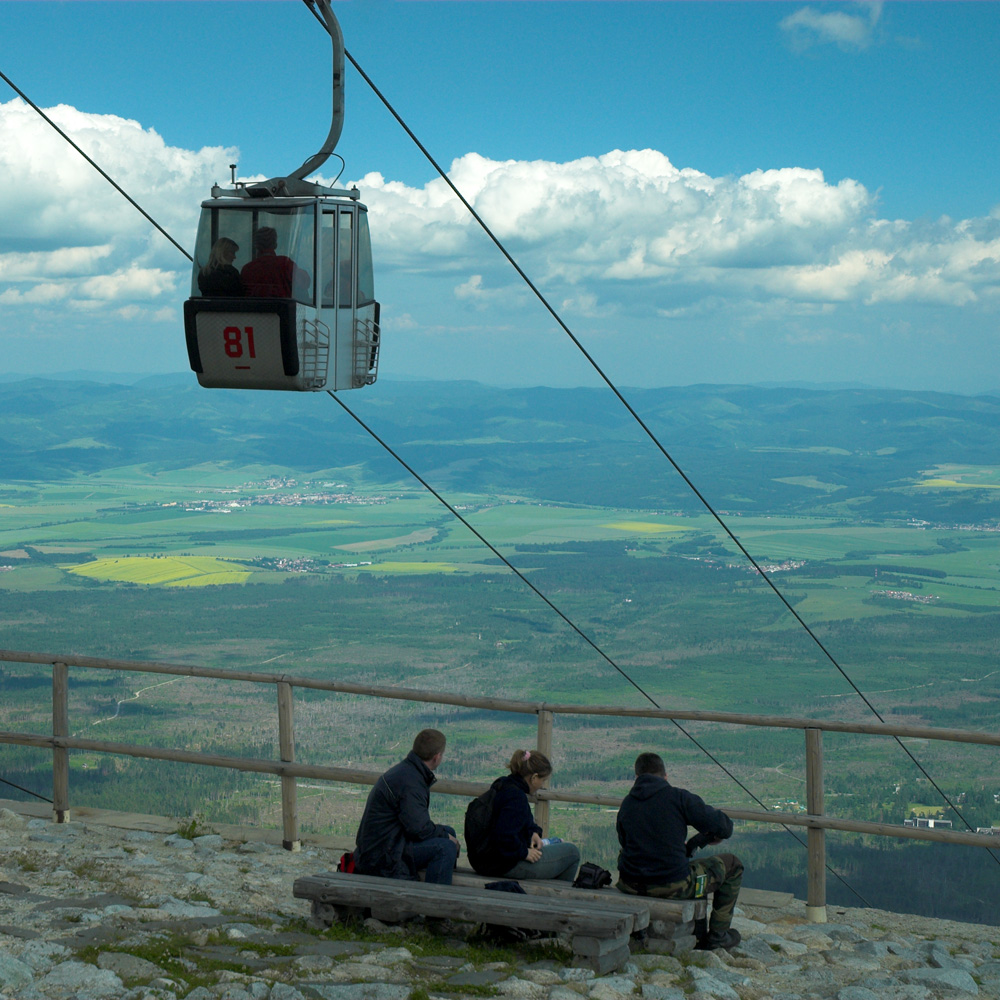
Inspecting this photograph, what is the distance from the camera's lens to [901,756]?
74.0m

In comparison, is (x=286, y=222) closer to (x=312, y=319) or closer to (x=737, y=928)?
(x=312, y=319)

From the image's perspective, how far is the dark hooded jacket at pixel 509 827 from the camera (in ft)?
19.5

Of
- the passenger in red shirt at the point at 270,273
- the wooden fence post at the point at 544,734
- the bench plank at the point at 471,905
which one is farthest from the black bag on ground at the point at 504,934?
the passenger in red shirt at the point at 270,273

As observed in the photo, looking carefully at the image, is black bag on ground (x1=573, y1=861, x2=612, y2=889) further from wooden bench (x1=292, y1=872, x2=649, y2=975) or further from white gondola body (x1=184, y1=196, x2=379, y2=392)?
white gondola body (x1=184, y1=196, x2=379, y2=392)

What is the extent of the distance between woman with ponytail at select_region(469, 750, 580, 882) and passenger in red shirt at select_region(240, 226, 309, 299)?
12.1 ft

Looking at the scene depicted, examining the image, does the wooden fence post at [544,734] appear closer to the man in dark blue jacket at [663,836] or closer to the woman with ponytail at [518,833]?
the woman with ponytail at [518,833]

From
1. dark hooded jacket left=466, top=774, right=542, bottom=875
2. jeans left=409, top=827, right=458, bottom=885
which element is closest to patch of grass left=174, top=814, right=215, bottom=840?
jeans left=409, top=827, right=458, bottom=885

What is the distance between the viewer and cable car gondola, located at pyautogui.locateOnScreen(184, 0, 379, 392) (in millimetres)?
7695

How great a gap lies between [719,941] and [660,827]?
30.7 inches

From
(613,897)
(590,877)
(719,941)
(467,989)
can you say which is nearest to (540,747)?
(590,877)

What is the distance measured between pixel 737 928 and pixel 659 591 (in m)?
138

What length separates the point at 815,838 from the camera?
7.09m

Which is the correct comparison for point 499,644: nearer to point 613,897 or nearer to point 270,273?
point 270,273

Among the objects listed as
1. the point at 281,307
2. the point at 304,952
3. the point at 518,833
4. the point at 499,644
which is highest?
the point at 281,307
